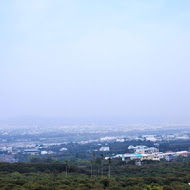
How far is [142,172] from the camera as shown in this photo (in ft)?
82.5

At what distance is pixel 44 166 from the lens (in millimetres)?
28531

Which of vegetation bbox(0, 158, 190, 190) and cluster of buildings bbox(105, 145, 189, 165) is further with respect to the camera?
cluster of buildings bbox(105, 145, 189, 165)

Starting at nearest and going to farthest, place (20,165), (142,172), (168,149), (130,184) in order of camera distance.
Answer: (130,184) → (142,172) → (20,165) → (168,149)

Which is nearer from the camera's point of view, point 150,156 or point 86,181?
point 86,181

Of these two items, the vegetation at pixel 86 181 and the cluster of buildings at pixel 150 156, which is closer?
the vegetation at pixel 86 181

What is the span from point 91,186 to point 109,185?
1183 millimetres

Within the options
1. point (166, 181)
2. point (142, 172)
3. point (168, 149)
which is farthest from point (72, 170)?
point (168, 149)

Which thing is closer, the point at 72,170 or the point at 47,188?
the point at 47,188

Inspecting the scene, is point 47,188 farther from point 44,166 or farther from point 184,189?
point 44,166

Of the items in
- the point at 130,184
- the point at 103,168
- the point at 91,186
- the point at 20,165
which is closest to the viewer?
the point at 91,186

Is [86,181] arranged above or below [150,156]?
above

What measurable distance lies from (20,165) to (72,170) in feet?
13.7

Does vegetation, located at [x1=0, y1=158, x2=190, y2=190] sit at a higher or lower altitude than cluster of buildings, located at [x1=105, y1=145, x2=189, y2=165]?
higher

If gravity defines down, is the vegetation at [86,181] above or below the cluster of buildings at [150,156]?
above
